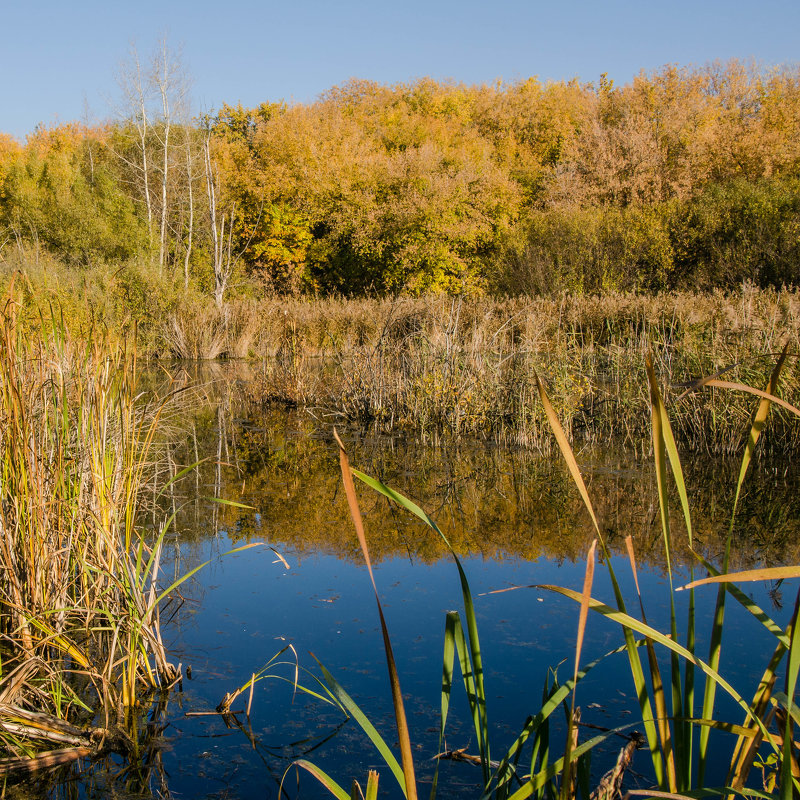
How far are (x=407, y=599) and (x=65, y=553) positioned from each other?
63.6 inches

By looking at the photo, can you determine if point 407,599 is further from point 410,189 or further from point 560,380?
point 410,189

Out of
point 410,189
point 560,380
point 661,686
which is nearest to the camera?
point 661,686

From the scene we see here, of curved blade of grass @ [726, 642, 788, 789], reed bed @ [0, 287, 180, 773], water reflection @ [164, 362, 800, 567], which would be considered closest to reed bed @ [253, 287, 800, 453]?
water reflection @ [164, 362, 800, 567]

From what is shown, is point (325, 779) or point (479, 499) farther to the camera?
point (479, 499)

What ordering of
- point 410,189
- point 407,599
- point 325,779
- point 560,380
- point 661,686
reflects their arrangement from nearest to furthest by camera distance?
point 325,779, point 661,686, point 407,599, point 560,380, point 410,189

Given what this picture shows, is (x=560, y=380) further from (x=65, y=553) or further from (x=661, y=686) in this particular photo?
(x=661, y=686)

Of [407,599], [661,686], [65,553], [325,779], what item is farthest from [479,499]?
[325,779]

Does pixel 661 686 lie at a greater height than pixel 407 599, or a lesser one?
greater

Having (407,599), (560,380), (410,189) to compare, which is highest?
(410,189)

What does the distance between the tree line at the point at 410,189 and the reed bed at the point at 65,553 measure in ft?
58.7

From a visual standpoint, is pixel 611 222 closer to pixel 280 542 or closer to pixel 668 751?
pixel 280 542

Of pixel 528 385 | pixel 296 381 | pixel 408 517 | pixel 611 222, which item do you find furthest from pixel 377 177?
pixel 408 517

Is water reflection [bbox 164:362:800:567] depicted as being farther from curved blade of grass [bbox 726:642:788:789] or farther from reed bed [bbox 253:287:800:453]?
curved blade of grass [bbox 726:642:788:789]

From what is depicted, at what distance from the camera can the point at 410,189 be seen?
26.8 metres
